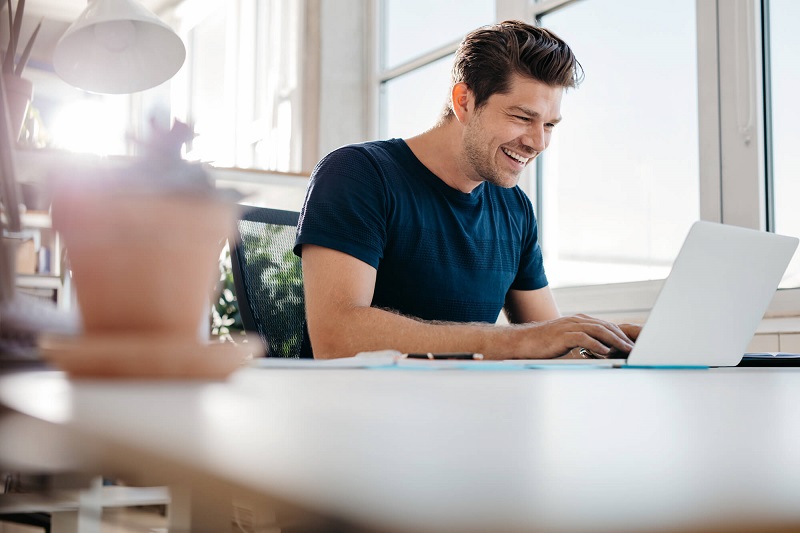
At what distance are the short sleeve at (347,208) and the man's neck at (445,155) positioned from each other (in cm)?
18

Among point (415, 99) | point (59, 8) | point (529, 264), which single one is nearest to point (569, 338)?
point (529, 264)

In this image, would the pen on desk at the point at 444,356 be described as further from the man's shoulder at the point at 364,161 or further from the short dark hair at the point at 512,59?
the short dark hair at the point at 512,59

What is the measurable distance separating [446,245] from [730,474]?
153cm

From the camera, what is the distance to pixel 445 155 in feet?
6.13

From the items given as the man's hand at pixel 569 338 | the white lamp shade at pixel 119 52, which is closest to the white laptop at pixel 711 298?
the man's hand at pixel 569 338

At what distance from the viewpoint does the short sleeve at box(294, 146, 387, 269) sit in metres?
1.56

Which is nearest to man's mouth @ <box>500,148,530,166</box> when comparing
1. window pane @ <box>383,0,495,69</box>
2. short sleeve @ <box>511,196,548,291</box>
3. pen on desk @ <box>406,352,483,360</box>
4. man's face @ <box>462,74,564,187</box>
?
man's face @ <box>462,74,564,187</box>

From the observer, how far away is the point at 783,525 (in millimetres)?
193

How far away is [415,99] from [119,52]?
182 centimetres

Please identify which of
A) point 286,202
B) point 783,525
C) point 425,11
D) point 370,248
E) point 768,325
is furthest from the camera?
point 425,11

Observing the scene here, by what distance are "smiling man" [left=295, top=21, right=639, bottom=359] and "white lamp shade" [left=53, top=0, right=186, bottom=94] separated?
64 cm

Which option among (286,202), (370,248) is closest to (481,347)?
(370,248)

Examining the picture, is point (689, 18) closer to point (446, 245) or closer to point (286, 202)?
point (446, 245)

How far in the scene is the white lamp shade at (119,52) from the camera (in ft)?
6.59
